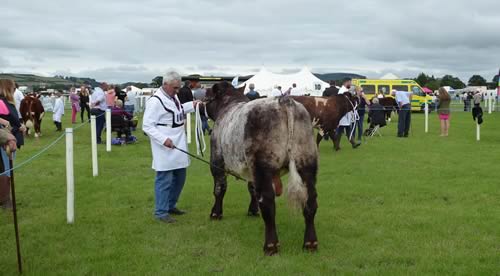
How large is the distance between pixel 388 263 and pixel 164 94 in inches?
150

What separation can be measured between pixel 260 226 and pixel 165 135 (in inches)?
72.5

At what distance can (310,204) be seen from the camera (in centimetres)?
591

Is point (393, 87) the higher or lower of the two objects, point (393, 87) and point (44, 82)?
the lower

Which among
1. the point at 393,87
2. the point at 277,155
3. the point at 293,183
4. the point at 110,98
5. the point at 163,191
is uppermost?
the point at 393,87

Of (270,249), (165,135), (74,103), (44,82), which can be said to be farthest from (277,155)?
(44,82)

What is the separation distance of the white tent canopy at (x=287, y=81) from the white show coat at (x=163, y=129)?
31.4 m

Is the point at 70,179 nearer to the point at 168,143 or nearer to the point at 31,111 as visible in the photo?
the point at 168,143

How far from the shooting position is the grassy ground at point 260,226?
558cm

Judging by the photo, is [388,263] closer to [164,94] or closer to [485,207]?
[485,207]

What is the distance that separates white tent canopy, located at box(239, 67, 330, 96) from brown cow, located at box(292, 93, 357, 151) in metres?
23.2

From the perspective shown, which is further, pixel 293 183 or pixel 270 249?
pixel 270 249

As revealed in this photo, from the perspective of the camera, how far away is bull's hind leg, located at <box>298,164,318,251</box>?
5.83 metres

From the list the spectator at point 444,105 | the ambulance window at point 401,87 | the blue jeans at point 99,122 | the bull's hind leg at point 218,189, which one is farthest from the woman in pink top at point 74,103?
the ambulance window at point 401,87

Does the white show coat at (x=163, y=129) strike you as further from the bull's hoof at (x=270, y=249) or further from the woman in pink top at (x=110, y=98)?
the woman in pink top at (x=110, y=98)
